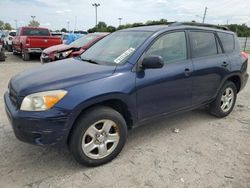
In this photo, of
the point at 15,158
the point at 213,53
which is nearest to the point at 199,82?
the point at 213,53

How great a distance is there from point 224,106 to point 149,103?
208cm

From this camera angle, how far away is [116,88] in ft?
10.1

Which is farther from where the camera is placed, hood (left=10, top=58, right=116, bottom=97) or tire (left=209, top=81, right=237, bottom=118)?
tire (left=209, top=81, right=237, bottom=118)

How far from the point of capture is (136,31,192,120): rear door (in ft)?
11.2

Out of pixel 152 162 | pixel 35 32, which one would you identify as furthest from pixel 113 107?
pixel 35 32

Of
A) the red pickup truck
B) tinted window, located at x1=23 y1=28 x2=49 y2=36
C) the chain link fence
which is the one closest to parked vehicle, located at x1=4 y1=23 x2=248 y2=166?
the red pickup truck

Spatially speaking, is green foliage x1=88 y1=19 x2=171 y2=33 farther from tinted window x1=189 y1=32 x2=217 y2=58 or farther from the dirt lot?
the dirt lot

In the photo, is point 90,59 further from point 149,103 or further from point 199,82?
point 199,82

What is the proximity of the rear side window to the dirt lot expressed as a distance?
4.86ft

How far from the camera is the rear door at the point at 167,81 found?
3404mm

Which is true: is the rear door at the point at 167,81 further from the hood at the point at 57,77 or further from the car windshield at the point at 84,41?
the car windshield at the point at 84,41

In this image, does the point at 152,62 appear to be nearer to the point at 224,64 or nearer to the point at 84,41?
the point at 224,64

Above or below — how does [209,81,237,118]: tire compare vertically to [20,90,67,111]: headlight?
below

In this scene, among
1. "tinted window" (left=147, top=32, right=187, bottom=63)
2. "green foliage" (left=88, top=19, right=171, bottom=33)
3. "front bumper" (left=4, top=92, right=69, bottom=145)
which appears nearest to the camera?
"front bumper" (left=4, top=92, right=69, bottom=145)
